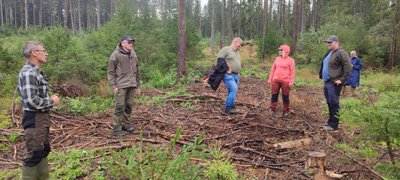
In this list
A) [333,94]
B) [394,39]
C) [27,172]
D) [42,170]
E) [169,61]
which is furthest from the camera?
[394,39]

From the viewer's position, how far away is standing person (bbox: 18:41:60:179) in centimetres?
349

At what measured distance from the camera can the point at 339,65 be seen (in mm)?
6293

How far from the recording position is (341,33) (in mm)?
19406

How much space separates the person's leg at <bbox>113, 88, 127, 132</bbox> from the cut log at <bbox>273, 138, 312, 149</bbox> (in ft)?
10.6

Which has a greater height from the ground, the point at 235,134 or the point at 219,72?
the point at 219,72

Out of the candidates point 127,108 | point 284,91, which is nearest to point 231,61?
point 284,91

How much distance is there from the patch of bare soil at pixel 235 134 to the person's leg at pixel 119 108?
29 centimetres

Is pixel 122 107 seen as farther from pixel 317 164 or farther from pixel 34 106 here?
pixel 317 164

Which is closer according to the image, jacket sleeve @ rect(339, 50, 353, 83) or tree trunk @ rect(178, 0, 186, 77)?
jacket sleeve @ rect(339, 50, 353, 83)

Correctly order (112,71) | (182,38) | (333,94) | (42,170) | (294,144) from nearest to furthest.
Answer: (42,170), (294,144), (112,71), (333,94), (182,38)

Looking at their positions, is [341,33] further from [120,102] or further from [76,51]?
[120,102]

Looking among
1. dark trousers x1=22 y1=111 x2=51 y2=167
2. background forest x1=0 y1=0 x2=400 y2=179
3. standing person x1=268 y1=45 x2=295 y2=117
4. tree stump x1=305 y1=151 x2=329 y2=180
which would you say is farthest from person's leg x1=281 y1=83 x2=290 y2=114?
dark trousers x1=22 y1=111 x2=51 y2=167

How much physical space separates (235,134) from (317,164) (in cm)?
207

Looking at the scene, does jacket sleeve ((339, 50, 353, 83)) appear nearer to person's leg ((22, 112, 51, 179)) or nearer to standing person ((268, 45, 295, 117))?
standing person ((268, 45, 295, 117))
